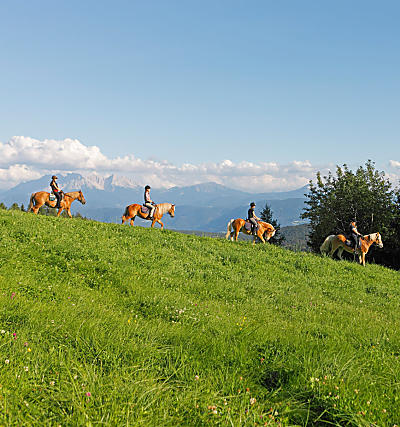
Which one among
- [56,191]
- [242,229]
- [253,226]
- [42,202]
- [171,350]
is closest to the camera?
[171,350]

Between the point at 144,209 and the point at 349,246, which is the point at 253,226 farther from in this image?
the point at 144,209

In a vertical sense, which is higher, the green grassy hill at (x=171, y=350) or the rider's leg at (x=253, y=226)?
the rider's leg at (x=253, y=226)

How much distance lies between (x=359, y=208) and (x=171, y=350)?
141 ft

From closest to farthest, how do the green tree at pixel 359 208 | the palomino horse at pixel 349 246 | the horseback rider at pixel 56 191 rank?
the horseback rider at pixel 56 191
the palomino horse at pixel 349 246
the green tree at pixel 359 208

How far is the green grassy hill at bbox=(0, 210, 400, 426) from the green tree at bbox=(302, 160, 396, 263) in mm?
33457

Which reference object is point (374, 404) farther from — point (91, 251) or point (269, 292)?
point (91, 251)

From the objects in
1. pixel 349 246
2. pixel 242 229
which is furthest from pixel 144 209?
pixel 349 246

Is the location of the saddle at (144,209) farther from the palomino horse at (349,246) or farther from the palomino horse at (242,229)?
the palomino horse at (349,246)

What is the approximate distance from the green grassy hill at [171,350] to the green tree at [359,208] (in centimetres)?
3346

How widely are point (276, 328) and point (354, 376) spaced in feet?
9.24

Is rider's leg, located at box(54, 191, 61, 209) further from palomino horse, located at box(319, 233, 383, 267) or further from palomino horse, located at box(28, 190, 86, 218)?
palomino horse, located at box(319, 233, 383, 267)

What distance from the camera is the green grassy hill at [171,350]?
3.70 m

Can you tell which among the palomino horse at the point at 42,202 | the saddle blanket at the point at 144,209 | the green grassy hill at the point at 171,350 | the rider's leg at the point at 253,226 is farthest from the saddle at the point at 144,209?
the green grassy hill at the point at 171,350

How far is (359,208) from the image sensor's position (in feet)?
139
